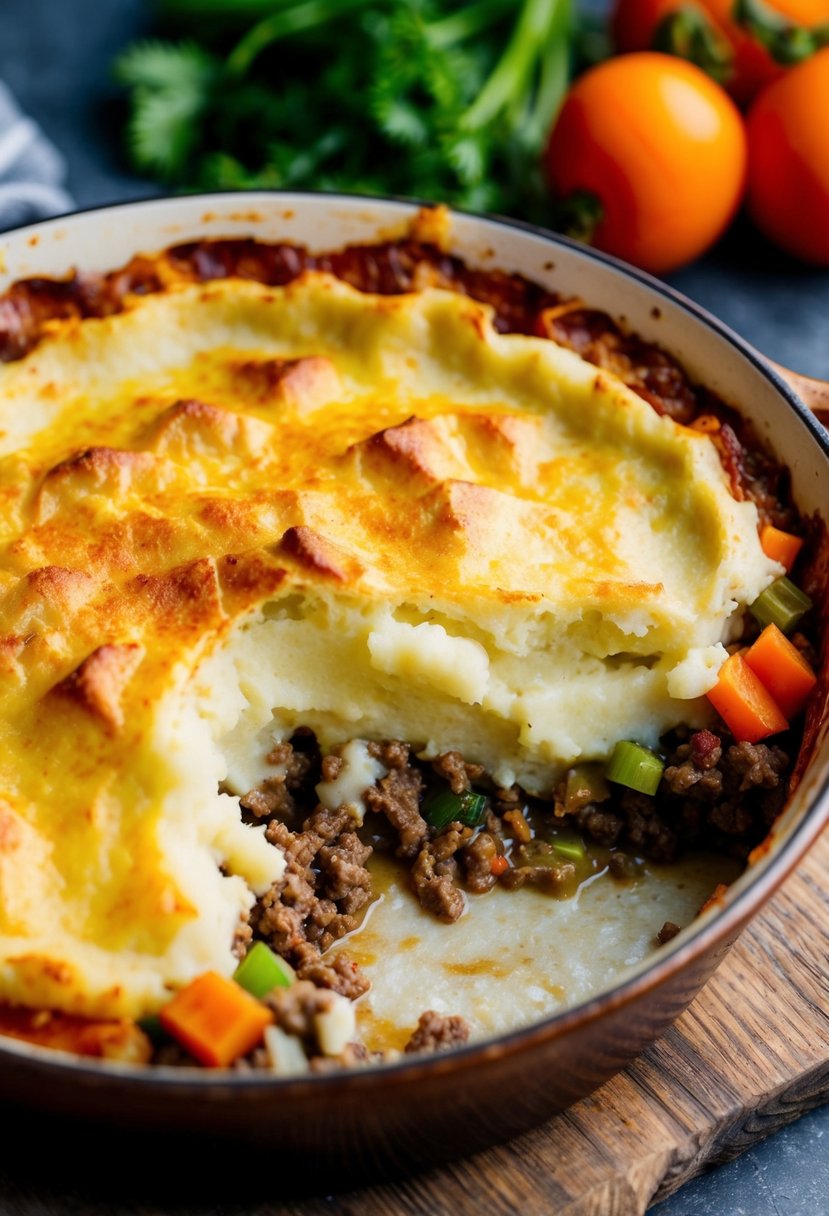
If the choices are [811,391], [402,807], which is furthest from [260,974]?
[811,391]

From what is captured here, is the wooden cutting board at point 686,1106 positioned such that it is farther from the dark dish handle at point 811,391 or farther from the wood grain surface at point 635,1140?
the dark dish handle at point 811,391

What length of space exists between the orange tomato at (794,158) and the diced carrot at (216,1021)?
168 inches

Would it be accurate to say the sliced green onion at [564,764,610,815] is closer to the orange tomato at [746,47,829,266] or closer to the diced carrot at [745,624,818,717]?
the diced carrot at [745,624,818,717]

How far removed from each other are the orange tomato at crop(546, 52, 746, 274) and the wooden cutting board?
9.69 feet

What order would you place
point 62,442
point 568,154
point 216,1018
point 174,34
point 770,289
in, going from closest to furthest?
point 216,1018 → point 62,442 → point 568,154 → point 770,289 → point 174,34

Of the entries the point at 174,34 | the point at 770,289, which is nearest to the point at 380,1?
the point at 174,34

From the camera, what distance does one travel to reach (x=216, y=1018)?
9.36ft

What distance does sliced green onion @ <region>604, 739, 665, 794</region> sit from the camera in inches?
144

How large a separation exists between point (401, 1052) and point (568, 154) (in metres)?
3.71

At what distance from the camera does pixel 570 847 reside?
3.73 m

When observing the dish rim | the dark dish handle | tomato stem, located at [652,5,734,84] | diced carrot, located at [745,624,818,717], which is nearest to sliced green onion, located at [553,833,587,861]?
diced carrot, located at [745,624,818,717]

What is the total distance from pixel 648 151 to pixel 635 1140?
3.79m

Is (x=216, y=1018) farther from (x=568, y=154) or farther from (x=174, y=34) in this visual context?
(x=174, y=34)

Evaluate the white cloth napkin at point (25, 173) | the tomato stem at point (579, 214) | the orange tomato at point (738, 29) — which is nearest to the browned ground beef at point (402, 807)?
the tomato stem at point (579, 214)
